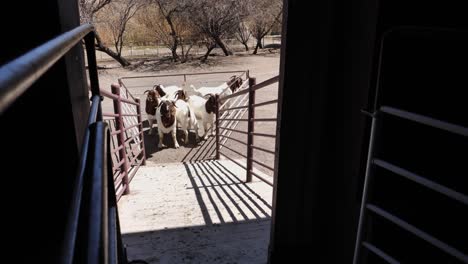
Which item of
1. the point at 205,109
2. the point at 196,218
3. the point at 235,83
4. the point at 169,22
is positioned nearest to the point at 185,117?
the point at 205,109

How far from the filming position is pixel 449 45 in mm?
1405

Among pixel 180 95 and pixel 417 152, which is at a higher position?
pixel 417 152

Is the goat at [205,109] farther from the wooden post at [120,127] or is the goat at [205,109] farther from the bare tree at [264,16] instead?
the bare tree at [264,16]

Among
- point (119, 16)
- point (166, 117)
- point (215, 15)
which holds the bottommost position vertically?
point (166, 117)

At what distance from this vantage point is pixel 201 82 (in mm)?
15695

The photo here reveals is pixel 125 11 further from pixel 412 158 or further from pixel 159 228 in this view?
pixel 412 158

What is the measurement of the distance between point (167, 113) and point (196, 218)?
5.16 meters

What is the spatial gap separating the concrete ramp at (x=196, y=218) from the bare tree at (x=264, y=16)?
21.3 m

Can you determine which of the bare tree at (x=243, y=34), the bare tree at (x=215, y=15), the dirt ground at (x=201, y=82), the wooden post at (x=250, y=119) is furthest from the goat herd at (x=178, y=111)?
the bare tree at (x=243, y=34)

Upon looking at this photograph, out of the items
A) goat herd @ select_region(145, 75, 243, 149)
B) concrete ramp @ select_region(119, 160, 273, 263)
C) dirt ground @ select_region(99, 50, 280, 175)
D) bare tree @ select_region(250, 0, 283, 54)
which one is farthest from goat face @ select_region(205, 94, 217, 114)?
bare tree @ select_region(250, 0, 283, 54)

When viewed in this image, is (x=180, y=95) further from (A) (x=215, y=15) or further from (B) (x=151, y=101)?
(A) (x=215, y=15)

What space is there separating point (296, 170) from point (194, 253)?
1.12 metres

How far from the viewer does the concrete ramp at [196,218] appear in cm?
282

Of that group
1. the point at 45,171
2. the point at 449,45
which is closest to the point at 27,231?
the point at 45,171
